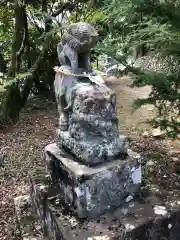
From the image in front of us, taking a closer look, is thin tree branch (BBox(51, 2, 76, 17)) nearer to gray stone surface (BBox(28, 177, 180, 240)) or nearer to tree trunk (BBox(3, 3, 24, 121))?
tree trunk (BBox(3, 3, 24, 121))

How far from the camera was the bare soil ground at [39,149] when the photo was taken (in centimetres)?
324

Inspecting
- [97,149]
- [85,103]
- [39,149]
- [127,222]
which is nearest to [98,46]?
[85,103]

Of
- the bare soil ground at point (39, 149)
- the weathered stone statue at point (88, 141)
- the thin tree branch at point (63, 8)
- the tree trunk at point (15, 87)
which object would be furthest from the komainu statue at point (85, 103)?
the thin tree branch at point (63, 8)

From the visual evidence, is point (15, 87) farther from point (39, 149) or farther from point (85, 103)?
point (85, 103)

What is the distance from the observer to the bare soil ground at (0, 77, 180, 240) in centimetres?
324

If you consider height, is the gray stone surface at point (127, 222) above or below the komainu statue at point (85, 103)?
below

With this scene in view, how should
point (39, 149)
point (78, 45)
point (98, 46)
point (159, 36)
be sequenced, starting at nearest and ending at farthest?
point (78, 45), point (159, 36), point (98, 46), point (39, 149)

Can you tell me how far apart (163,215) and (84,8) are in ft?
15.4

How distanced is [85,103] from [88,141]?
0.28m

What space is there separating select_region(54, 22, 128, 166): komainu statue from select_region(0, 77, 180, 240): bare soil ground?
2.04 feet

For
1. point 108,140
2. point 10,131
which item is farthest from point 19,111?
point 108,140

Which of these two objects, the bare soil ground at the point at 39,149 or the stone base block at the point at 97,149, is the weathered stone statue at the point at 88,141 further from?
the bare soil ground at the point at 39,149

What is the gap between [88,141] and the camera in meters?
2.57

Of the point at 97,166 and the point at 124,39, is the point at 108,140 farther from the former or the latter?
the point at 124,39
